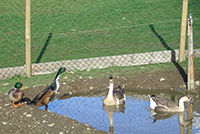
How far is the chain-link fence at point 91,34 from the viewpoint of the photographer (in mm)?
9492

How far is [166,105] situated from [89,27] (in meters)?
6.41

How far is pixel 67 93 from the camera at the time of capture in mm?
8117

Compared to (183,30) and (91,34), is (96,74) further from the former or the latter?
(91,34)

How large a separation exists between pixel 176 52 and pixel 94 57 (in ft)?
8.75

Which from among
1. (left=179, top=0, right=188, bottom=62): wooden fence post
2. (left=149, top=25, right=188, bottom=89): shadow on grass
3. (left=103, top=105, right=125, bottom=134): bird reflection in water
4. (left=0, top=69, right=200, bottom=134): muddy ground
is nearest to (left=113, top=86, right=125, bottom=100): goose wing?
(left=103, top=105, right=125, bottom=134): bird reflection in water

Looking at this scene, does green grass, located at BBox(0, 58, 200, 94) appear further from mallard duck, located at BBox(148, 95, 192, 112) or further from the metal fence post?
mallard duck, located at BBox(148, 95, 192, 112)

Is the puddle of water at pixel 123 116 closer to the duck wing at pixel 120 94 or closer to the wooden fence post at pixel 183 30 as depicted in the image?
the duck wing at pixel 120 94

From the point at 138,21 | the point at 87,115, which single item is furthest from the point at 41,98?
the point at 138,21

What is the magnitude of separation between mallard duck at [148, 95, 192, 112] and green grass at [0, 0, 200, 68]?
344cm

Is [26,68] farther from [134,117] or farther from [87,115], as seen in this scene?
[134,117]

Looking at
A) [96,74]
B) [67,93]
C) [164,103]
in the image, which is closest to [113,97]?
[164,103]

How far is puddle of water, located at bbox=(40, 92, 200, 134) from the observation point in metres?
6.24

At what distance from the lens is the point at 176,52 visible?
377 inches

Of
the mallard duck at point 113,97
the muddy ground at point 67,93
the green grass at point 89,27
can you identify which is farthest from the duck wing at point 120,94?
the green grass at point 89,27
